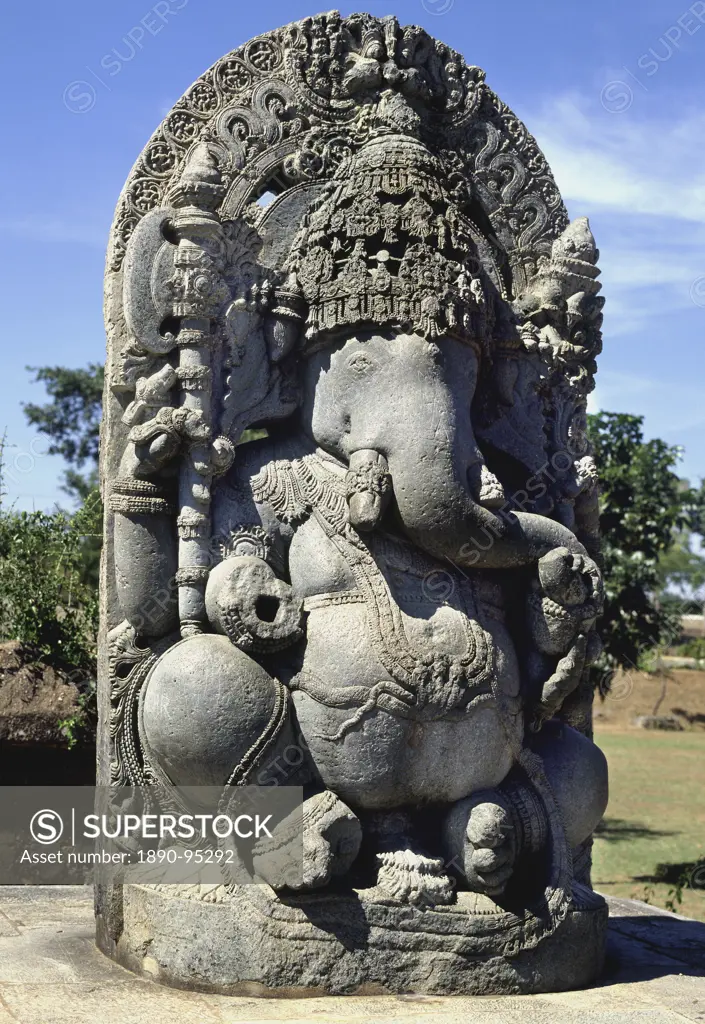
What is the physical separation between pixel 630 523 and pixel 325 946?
611 cm

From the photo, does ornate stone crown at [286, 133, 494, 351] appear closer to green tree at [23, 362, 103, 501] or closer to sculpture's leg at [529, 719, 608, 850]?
sculpture's leg at [529, 719, 608, 850]

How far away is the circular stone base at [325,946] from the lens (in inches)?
169

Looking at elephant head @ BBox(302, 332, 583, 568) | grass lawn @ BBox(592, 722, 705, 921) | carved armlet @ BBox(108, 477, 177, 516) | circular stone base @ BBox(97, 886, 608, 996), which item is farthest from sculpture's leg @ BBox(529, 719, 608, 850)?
grass lawn @ BBox(592, 722, 705, 921)

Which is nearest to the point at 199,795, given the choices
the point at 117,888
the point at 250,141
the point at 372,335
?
the point at 117,888

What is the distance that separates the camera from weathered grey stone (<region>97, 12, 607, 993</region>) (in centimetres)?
442

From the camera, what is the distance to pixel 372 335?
4840mm

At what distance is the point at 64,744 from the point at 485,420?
11.8 ft

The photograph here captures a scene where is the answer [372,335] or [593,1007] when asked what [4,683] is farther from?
[593,1007]

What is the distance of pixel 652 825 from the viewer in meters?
12.5

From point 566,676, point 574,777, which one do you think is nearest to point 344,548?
point 566,676

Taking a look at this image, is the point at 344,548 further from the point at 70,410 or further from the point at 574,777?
the point at 70,410

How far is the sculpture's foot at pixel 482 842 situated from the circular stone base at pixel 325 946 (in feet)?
0.32

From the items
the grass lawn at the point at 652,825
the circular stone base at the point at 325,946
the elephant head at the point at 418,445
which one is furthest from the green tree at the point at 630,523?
the circular stone base at the point at 325,946

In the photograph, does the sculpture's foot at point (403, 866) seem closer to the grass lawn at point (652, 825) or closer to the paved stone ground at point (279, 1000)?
the paved stone ground at point (279, 1000)
